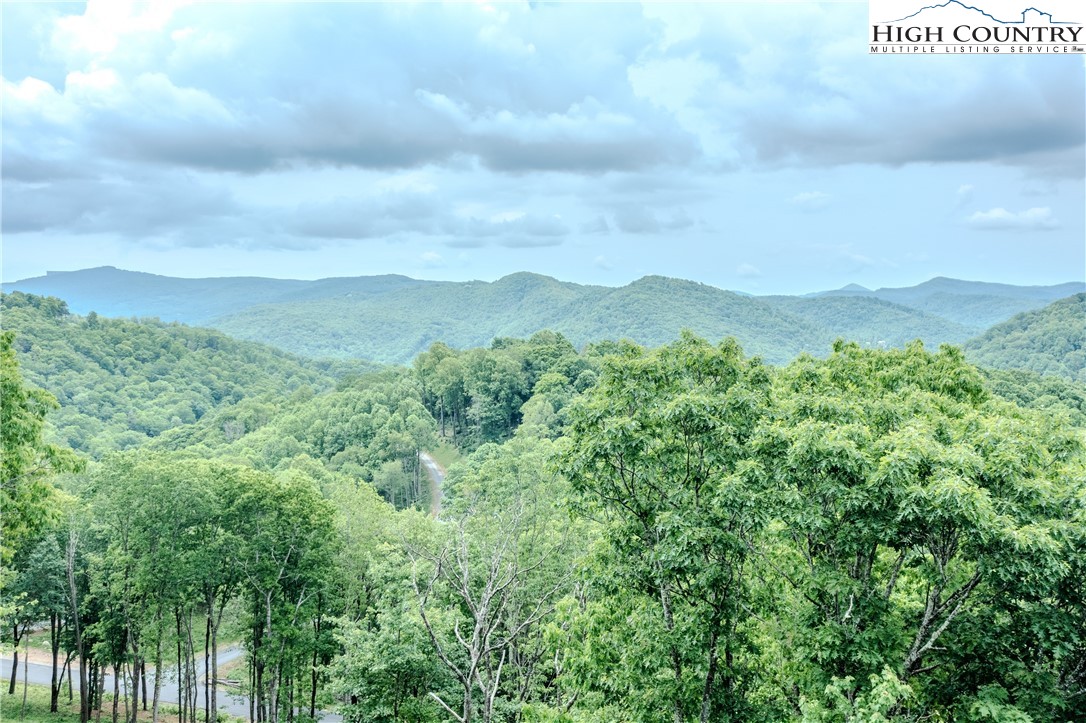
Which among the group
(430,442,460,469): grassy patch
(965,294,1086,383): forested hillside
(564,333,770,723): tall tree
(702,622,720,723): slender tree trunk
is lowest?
(430,442,460,469): grassy patch

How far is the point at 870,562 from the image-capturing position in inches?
419

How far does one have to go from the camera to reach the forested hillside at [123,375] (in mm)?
129000

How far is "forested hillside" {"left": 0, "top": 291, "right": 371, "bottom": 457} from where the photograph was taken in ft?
423

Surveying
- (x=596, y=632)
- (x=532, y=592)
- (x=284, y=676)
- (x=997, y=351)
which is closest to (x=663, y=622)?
(x=596, y=632)

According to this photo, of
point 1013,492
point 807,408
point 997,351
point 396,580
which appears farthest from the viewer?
point 997,351

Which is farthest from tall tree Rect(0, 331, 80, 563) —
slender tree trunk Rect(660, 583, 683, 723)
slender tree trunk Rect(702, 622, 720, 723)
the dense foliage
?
slender tree trunk Rect(702, 622, 720, 723)

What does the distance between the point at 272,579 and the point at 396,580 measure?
172 inches

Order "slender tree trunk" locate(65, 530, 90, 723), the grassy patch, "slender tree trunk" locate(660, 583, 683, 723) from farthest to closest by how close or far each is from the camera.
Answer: the grassy patch, "slender tree trunk" locate(65, 530, 90, 723), "slender tree trunk" locate(660, 583, 683, 723)

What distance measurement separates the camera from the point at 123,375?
158 metres

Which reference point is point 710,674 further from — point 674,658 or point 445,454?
point 445,454

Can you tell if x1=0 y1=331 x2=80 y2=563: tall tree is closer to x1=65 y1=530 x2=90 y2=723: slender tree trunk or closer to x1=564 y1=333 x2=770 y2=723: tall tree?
x1=564 y1=333 x2=770 y2=723: tall tree

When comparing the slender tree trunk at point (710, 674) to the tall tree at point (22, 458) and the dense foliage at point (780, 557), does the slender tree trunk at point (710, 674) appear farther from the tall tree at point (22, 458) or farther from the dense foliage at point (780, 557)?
the tall tree at point (22, 458)

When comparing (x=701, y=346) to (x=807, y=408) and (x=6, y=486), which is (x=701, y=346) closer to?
(x=807, y=408)

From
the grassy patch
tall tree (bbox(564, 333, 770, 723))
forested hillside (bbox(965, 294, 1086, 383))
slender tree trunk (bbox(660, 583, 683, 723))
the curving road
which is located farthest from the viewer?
forested hillside (bbox(965, 294, 1086, 383))
